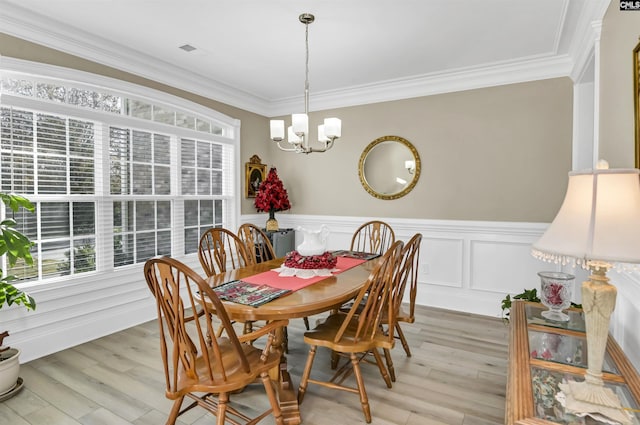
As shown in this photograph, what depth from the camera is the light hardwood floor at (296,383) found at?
209 centimetres

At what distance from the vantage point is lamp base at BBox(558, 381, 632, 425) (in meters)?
1.04

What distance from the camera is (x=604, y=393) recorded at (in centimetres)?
112

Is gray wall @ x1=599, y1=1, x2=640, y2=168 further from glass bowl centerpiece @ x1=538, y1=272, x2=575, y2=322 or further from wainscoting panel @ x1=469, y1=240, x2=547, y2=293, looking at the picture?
wainscoting panel @ x1=469, y1=240, x2=547, y2=293

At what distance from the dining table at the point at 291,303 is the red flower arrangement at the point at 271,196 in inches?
80.8

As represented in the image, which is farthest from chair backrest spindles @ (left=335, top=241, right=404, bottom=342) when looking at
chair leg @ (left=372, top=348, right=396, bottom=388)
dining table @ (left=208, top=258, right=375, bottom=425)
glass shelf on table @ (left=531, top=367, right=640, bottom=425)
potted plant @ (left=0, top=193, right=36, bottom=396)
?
potted plant @ (left=0, top=193, right=36, bottom=396)

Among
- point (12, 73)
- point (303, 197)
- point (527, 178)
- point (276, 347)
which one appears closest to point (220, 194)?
point (303, 197)

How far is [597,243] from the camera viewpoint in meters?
1.08

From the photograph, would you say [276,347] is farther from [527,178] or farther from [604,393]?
[527,178]

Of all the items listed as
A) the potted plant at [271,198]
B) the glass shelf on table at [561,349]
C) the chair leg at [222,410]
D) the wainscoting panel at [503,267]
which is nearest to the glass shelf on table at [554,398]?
the glass shelf on table at [561,349]

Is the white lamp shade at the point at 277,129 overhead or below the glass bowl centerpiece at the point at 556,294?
overhead

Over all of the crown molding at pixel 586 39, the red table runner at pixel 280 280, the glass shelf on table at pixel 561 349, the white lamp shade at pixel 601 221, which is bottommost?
the glass shelf on table at pixel 561 349

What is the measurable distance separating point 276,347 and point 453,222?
2.68 metres

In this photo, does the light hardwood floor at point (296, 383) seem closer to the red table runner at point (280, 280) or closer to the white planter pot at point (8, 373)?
A: the white planter pot at point (8, 373)

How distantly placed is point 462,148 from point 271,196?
243 centimetres
